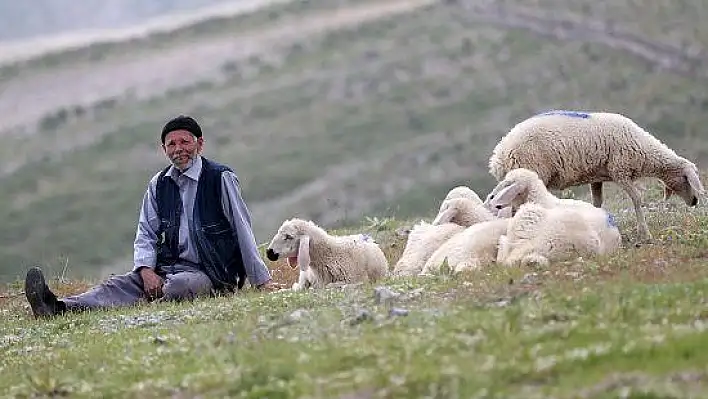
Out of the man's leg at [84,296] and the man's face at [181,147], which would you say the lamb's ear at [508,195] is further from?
the man's leg at [84,296]

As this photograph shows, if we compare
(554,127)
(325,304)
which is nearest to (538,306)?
(325,304)

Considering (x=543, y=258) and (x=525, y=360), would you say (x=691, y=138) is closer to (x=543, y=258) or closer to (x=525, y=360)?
(x=543, y=258)

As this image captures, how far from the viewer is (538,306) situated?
26.0 feet

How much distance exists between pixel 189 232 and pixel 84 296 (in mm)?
1173

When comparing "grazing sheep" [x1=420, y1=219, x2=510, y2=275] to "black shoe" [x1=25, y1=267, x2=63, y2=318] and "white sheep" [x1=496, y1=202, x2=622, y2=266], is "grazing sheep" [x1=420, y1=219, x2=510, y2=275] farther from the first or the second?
"black shoe" [x1=25, y1=267, x2=63, y2=318]

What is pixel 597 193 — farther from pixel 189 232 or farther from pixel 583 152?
pixel 189 232

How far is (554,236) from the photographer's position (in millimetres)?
11188

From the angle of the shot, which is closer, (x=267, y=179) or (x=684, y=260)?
(x=684, y=260)

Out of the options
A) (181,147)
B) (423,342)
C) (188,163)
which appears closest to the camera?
(423,342)

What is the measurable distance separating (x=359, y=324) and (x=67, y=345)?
258 centimetres

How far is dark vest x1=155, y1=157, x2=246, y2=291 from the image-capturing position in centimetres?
1262

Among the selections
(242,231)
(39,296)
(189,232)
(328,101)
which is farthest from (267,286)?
(328,101)

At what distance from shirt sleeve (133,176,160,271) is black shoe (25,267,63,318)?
1024mm

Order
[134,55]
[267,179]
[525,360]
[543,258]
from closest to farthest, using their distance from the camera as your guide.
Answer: [525,360] → [543,258] → [267,179] → [134,55]
